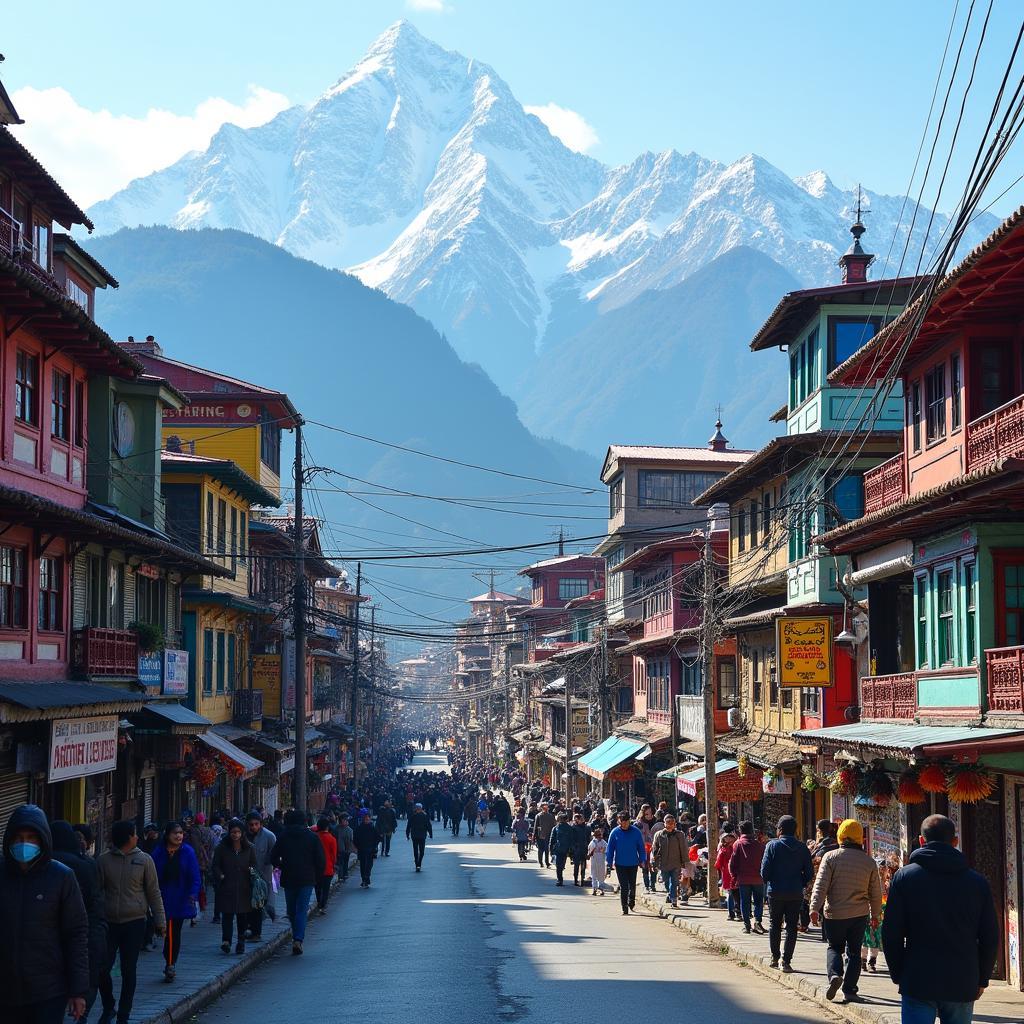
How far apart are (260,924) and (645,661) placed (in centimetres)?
3940

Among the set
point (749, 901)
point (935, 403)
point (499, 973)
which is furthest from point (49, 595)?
point (935, 403)

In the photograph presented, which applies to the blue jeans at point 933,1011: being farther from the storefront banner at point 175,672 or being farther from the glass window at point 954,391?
the storefront banner at point 175,672

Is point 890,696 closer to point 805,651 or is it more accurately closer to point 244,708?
point 805,651

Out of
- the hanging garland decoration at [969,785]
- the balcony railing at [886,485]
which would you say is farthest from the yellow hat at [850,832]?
the balcony railing at [886,485]

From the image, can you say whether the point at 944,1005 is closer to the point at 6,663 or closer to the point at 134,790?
the point at 6,663

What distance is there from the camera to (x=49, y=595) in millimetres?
24984

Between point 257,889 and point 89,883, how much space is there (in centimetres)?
954

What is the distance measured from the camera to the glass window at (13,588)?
22.4 metres

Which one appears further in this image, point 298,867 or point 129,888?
point 298,867

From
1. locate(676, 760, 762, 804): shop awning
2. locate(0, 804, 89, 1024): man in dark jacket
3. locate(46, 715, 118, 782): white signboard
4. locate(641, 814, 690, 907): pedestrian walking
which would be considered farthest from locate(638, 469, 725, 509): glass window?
locate(0, 804, 89, 1024): man in dark jacket

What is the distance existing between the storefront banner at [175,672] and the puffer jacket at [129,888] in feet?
58.3

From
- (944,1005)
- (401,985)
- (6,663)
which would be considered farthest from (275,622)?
(944,1005)

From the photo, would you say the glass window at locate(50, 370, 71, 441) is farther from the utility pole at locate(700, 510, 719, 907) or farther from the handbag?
the utility pole at locate(700, 510, 719, 907)

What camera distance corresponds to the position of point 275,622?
171ft
